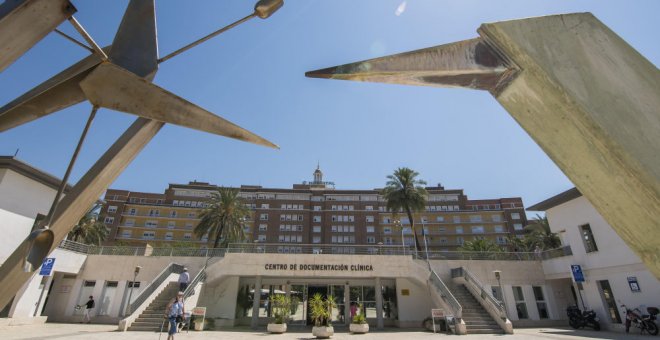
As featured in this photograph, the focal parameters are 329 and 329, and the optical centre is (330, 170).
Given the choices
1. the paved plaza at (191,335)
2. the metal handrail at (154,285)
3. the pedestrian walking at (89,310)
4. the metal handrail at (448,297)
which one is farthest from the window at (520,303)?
the pedestrian walking at (89,310)

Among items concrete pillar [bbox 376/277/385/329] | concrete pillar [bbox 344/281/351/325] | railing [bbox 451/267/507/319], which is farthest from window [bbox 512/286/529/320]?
concrete pillar [bbox 344/281/351/325]

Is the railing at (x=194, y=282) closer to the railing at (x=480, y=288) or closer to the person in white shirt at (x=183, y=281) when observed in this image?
the person in white shirt at (x=183, y=281)

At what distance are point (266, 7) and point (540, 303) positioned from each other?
93.3ft

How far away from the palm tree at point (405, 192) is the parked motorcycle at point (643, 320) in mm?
24339

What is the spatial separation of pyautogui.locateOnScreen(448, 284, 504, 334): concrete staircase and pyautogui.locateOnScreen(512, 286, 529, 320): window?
4.96 meters

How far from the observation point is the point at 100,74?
366 cm

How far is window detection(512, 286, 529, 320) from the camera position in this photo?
23828mm

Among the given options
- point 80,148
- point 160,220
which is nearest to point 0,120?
point 80,148

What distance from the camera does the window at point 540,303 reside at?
24.0 m

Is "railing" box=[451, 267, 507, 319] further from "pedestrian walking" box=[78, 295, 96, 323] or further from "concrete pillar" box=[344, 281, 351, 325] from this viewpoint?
"pedestrian walking" box=[78, 295, 96, 323]

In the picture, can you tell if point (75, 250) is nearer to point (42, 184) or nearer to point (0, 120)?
point (42, 184)

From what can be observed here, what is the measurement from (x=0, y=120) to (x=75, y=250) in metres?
25.6

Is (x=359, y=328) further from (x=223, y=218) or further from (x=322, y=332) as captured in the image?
(x=223, y=218)

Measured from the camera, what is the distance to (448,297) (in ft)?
65.0
